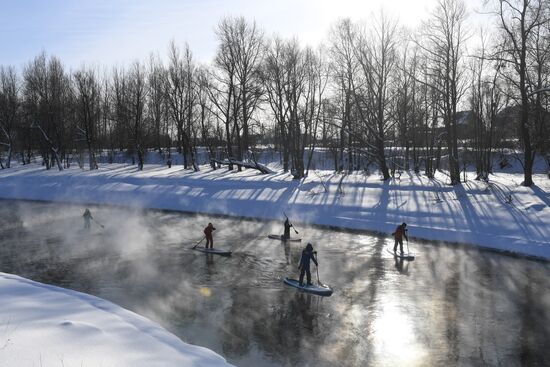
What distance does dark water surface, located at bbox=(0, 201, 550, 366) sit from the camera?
11664mm

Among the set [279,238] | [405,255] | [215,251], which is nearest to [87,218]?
[215,251]

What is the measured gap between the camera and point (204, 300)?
15.2 m

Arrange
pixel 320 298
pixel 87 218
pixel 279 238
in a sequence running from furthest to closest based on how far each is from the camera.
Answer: pixel 87 218 < pixel 279 238 < pixel 320 298

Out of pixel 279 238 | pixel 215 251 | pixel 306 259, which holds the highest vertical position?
pixel 306 259

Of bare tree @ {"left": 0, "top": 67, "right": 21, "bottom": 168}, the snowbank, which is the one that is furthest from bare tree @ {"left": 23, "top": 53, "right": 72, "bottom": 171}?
the snowbank

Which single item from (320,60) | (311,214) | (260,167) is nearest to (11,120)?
(260,167)

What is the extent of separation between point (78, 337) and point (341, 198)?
27333mm

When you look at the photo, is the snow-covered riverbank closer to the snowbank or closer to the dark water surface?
the dark water surface

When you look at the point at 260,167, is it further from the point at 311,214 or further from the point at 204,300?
the point at 204,300

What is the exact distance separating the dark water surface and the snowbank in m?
1.94

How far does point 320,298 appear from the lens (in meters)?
15.6

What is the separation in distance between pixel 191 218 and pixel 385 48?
22112 mm

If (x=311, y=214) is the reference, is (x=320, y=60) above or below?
above

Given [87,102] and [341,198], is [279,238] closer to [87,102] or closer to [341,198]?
[341,198]
